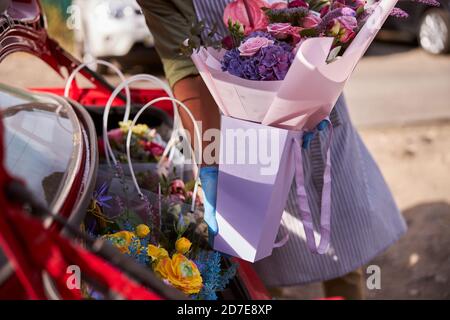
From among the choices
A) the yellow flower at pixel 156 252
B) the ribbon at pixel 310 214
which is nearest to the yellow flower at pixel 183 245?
the yellow flower at pixel 156 252

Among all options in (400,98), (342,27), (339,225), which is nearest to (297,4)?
(342,27)

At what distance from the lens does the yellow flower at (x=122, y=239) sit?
4.79 feet

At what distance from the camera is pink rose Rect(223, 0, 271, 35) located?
5.14 feet

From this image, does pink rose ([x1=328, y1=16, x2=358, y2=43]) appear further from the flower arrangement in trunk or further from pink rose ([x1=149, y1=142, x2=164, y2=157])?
pink rose ([x1=149, y1=142, x2=164, y2=157])

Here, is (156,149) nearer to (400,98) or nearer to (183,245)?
(183,245)

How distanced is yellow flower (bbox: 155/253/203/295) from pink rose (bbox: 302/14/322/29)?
24.7 inches

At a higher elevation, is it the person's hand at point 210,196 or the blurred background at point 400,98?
the person's hand at point 210,196

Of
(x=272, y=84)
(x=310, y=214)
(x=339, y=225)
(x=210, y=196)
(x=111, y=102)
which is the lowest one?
(x=339, y=225)

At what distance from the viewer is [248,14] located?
1580mm

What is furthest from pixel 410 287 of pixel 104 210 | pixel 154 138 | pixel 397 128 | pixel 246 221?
pixel 397 128

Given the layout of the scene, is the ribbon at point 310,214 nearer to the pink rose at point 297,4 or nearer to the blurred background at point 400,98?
the pink rose at point 297,4

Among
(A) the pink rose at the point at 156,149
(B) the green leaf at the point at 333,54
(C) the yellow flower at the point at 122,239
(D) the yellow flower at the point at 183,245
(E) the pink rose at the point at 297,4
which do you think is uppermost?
(E) the pink rose at the point at 297,4

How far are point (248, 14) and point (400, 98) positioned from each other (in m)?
4.38

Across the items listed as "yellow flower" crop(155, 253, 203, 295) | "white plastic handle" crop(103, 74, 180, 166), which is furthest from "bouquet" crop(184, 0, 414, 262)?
"white plastic handle" crop(103, 74, 180, 166)
